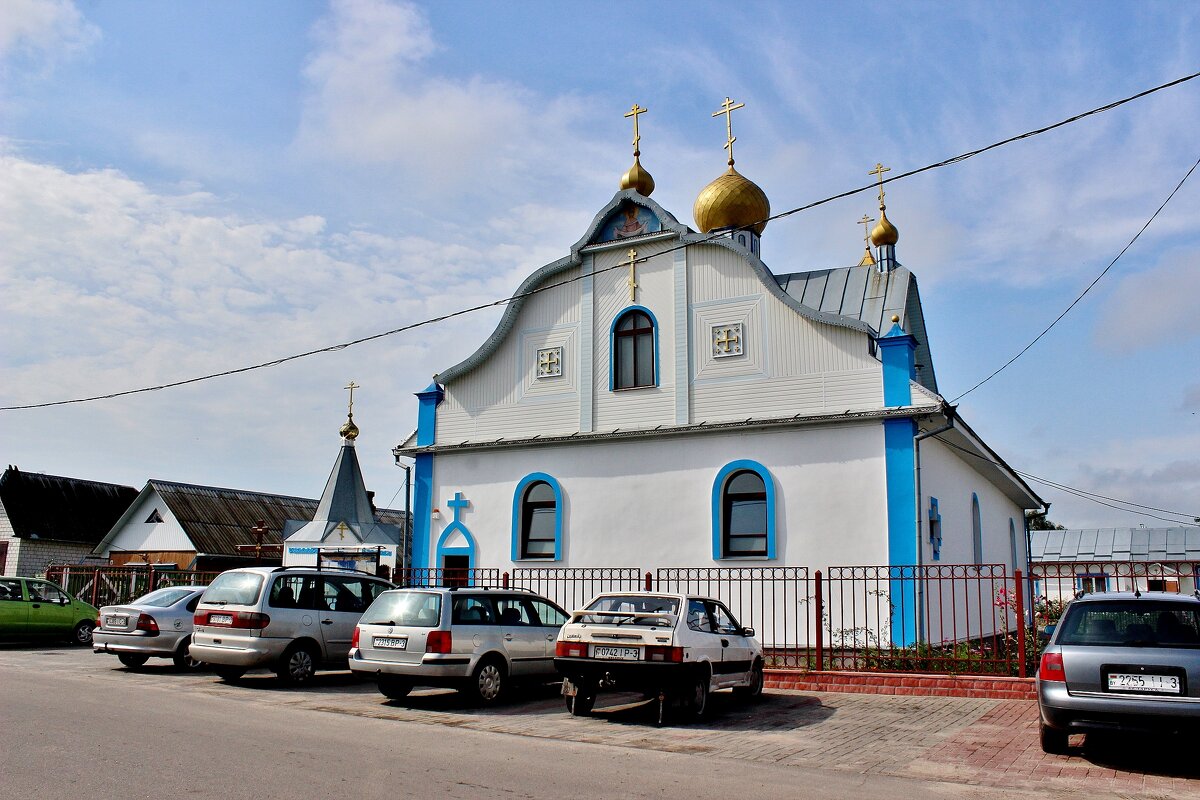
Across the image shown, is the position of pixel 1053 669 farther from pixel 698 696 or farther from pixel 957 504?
pixel 957 504

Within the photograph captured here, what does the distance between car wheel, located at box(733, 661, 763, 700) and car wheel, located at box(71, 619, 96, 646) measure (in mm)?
14260

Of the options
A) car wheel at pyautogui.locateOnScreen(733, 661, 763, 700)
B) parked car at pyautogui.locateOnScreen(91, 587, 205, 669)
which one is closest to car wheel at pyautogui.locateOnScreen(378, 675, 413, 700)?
car wheel at pyautogui.locateOnScreen(733, 661, 763, 700)

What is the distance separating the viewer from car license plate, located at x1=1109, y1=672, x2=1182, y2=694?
7.71 m

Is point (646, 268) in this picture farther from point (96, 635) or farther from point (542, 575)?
point (96, 635)

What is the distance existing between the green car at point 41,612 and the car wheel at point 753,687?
14.2m

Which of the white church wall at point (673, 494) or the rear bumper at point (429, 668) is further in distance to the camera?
the white church wall at point (673, 494)

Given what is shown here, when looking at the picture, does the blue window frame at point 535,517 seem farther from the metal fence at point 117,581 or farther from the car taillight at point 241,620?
the metal fence at point 117,581

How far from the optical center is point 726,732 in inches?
388

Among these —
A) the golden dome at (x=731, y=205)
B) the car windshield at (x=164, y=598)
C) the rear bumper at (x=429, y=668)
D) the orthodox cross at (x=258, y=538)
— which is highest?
the golden dome at (x=731, y=205)

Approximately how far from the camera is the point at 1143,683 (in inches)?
307

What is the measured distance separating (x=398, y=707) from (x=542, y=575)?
296 inches

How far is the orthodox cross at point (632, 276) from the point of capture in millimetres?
18844

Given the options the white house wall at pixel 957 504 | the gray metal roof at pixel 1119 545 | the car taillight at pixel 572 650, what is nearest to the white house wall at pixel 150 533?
the white house wall at pixel 957 504

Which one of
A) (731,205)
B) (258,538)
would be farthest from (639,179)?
(258,538)
